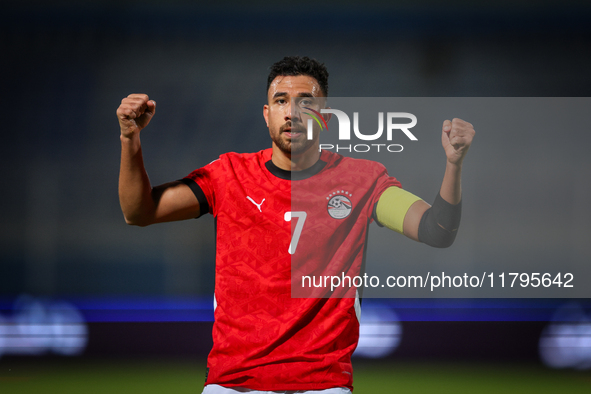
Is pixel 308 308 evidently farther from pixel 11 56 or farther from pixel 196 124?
pixel 11 56

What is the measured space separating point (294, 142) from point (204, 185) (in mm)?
254

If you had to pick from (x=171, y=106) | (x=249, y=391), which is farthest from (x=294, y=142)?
(x=171, y=106)

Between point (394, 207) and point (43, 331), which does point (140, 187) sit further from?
point (43, 331)

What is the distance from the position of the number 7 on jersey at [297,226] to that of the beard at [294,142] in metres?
0.16

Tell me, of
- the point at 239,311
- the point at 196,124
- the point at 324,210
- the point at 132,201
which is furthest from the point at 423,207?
the point at 196,124

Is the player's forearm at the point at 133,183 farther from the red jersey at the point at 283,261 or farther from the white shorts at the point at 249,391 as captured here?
the white shorts at the point at 249,391

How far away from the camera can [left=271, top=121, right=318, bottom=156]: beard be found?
4.02 feet

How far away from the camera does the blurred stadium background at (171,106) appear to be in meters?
3.06

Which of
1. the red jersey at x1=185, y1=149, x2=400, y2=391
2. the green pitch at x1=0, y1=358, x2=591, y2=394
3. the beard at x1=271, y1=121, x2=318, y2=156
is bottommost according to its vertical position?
the green pitch at x1=0, y1=358, x2=591, y2=394

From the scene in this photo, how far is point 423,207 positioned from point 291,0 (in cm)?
254

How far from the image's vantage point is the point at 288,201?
3.96 ft

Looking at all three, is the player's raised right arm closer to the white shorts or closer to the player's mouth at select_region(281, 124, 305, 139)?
the player's mouth at select_region(281, 124, 305, 139)

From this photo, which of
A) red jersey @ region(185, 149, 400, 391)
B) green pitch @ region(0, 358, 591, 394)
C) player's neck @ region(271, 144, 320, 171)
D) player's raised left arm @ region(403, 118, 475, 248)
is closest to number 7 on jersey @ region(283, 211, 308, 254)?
red jersey @ region(185, 149, 400, 391)

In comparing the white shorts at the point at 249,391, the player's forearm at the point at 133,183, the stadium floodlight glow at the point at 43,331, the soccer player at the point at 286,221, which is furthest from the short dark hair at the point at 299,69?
the stadium floodlight glow at the point at 43,331
